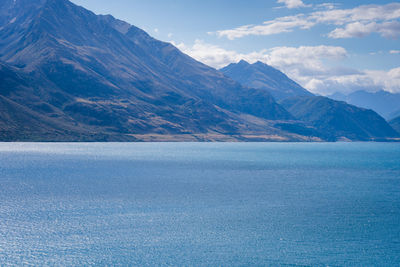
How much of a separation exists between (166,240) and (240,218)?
2192 centimetres

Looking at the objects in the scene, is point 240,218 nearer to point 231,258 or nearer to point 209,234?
point 209,234

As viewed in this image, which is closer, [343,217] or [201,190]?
[343,217]

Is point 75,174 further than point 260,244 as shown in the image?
Yes

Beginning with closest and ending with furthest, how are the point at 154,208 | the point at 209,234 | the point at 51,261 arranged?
the point at 51,261 < the point at 209,234 < the point at 154,208

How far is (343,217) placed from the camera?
3356 inches

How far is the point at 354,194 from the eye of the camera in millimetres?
117812

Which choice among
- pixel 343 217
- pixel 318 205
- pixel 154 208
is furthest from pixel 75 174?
pixel 343 217

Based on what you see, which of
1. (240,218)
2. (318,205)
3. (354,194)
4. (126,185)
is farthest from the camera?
(126,185)

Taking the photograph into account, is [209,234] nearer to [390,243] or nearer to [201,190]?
[390,243]

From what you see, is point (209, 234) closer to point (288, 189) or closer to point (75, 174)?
point (288, 189)

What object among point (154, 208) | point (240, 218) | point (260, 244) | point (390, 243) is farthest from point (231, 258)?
point (154, 208)

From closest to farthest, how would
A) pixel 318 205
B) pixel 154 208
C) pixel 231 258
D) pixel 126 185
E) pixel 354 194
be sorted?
1. pixel 231 258
2. pixel 154 208
3. pixel 318 205
4. pixel 354 194
5. pixel 126 185

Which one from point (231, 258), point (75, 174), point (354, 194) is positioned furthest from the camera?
point (75, 174)

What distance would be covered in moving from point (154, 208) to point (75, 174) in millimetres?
70671
